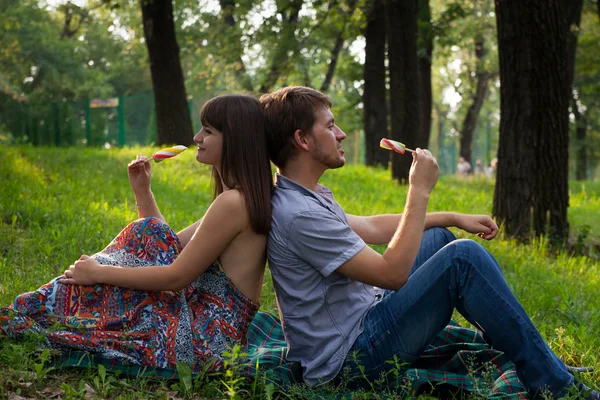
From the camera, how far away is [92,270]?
3291 mm

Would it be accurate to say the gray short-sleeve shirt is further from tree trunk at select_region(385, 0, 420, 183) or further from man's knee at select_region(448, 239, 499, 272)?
tree trunk at select_region(385, 0, 420, 183)

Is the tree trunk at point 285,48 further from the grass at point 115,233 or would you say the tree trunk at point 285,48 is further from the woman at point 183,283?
the woman at point 183,283

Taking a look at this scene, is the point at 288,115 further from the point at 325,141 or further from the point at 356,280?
the point at 356,280

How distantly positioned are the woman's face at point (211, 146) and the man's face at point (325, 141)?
40 cm

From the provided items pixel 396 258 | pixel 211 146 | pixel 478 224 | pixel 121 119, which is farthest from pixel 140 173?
pixel 121 119

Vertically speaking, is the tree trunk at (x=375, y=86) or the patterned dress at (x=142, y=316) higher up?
the tree trunk at (x=375, y=86)

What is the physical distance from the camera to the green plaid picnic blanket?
3.33m

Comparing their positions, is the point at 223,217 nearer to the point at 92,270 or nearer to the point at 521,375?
the point at 92,270

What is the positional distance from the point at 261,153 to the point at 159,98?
1109 cm

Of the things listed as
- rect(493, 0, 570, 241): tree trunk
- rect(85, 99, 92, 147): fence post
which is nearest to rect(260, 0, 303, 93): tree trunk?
rect(85, 99, 92, 147): fence post

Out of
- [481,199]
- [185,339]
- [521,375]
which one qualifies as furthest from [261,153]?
[481,199]

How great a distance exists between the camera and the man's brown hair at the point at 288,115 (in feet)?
10.8

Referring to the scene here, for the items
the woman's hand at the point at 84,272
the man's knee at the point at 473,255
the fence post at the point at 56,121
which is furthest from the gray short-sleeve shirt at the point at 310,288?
the fence post at the point at 56,121

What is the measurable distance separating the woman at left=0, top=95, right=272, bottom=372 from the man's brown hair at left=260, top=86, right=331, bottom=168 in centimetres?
7
